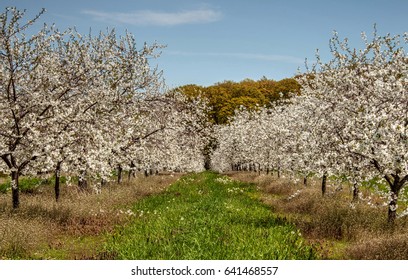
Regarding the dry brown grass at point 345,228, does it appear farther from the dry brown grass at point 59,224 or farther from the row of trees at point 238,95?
the row of trees at point 238,95

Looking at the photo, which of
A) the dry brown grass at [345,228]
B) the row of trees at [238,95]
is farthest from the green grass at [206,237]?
the row of trees at [238,95]

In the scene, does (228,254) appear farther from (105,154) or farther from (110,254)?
(105,154)

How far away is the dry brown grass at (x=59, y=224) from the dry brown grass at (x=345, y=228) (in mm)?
6426

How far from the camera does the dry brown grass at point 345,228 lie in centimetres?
995

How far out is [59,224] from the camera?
14.0 m

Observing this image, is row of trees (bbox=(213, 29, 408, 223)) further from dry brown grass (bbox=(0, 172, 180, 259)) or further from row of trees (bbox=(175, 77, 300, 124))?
row of trees (bbox=(175, 77, 300, 124))

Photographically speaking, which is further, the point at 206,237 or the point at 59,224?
the point at 59,224

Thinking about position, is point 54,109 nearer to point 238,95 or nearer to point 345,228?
point 345,228

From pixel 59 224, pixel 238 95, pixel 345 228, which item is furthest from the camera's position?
pixel 238 95

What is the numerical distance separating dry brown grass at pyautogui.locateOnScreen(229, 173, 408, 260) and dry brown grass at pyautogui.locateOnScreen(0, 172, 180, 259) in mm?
6426

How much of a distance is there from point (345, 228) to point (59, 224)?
9.64 m

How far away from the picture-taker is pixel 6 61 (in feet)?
46.3

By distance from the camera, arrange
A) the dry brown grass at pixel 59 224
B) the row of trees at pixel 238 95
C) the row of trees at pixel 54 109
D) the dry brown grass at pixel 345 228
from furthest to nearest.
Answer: the row of trees at pixel 238 95, the row of trees at pixel 54 109, the dry brown grass at pixel 59 224, the dry brown grass at pixel 345 228

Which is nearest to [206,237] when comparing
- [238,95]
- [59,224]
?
[59,224]
